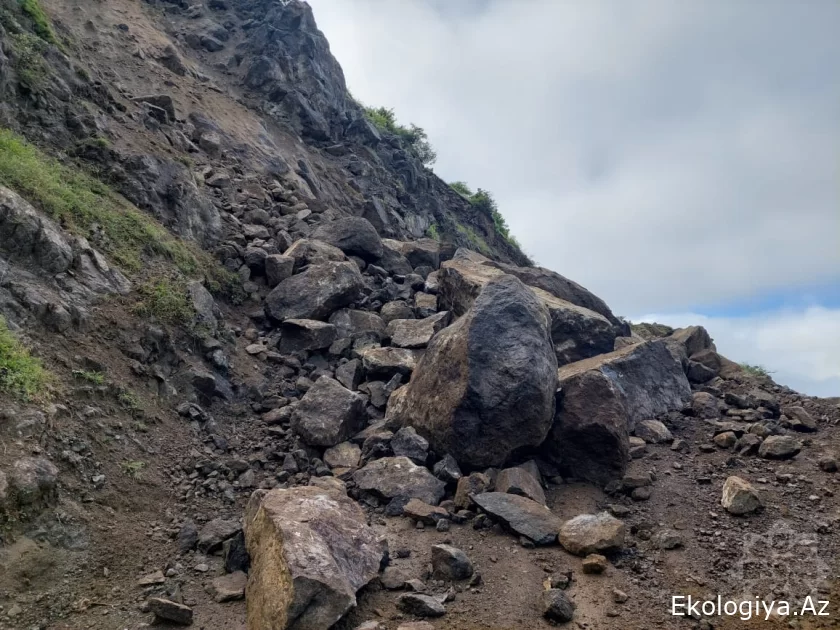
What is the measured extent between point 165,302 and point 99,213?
6.32ft

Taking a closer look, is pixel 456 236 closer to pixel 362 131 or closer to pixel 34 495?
pixel 362 131

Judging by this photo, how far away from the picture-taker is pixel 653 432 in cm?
795

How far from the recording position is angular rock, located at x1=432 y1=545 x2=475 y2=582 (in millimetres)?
5094

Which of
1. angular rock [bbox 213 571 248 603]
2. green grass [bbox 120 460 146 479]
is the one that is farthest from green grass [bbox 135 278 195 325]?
angular rock [bbox 213 571 248 603]

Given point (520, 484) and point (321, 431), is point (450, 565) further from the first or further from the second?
point (321, 431)

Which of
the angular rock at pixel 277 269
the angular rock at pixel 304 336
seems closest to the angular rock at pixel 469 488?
the angular rock at pixel 304 336

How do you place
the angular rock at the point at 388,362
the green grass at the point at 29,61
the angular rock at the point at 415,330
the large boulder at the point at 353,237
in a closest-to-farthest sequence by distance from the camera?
the angular rock at the point at 388,362
the green grass at the point at 29,61
the angular rock at the point at 415,330
the large boulder at the point at 353,237

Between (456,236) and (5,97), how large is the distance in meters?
19.4

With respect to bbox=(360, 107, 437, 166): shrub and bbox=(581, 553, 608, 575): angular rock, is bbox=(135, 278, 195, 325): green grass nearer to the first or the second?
bbox=(581, 553, 608, 575): angular rock

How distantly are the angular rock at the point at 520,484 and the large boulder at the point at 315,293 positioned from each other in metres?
4.82

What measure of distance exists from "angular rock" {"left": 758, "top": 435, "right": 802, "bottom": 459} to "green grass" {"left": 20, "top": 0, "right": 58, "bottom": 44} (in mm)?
13894

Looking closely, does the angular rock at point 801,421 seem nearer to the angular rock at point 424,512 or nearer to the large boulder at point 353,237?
the angular rock at point 424,512

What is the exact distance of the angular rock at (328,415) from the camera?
23.9ft

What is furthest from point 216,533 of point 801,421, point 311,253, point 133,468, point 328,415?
point 801,421
